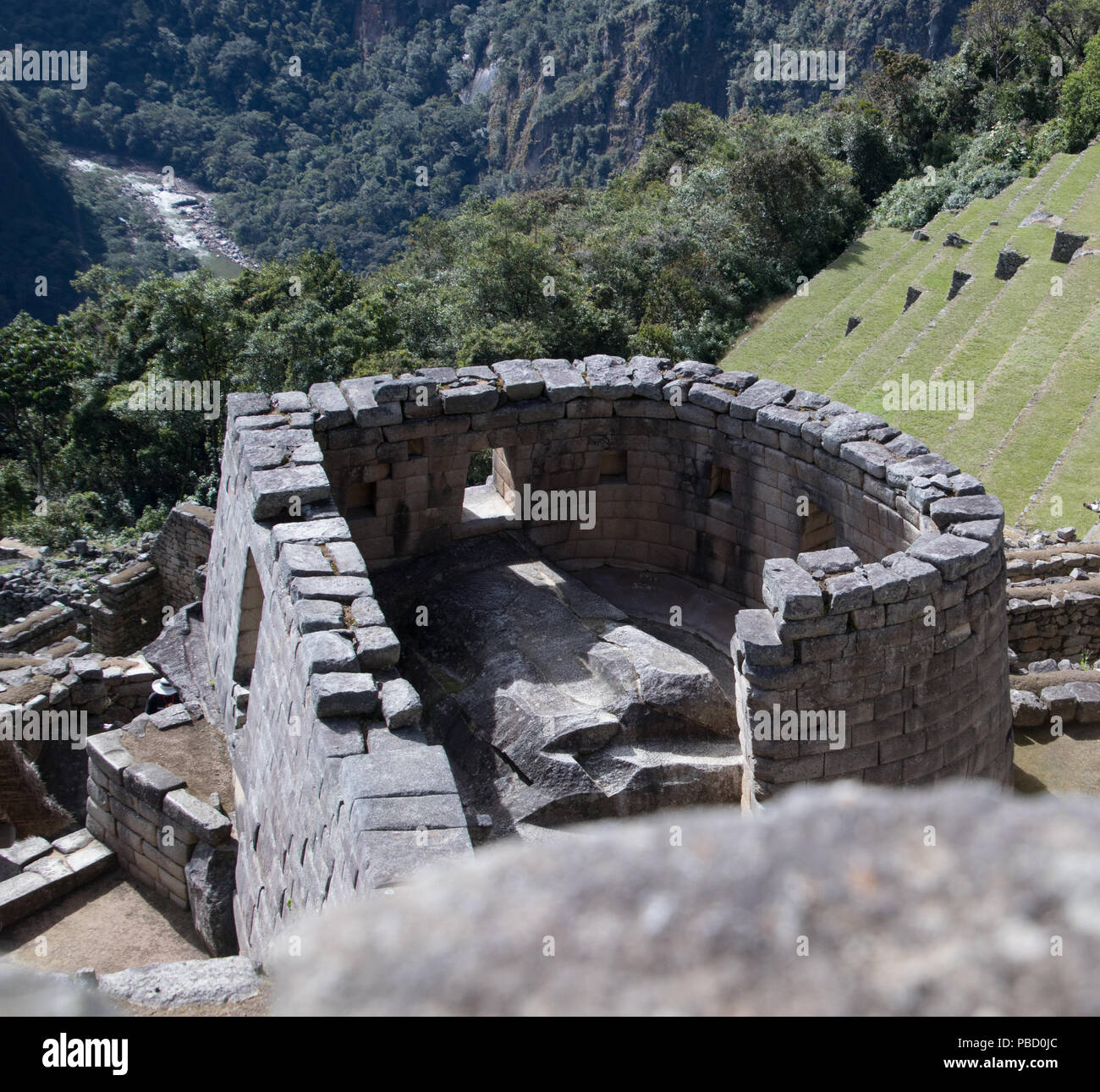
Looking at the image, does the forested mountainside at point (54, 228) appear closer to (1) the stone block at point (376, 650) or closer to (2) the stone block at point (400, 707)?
(1) the stone block at point (376, 650)

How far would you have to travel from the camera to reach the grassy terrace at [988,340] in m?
24.8

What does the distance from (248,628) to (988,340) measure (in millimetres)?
22098

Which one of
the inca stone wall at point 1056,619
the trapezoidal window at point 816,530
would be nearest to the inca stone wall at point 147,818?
the trapezoidal window at point 816,530

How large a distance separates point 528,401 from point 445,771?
23.7 feet

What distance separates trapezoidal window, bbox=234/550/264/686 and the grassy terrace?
1382 centimetres

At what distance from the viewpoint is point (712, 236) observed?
4475 centimetres

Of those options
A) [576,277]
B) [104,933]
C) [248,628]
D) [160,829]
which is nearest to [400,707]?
[160,829]

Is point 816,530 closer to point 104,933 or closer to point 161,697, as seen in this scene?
point 161,697

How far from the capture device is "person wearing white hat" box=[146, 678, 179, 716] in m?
15.9

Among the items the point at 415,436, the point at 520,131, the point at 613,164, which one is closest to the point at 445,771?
the point at 415,436

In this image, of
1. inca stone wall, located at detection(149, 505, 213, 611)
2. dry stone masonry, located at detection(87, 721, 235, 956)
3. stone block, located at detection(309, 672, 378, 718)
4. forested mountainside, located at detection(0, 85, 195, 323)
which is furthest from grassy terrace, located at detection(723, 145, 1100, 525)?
forested mountainside, located at detection(0, 85, 195, 323)

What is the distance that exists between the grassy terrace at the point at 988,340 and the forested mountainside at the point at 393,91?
66624mm

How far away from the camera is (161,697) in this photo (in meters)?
15.9

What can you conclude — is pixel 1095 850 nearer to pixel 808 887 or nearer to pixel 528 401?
pixel 808 887
